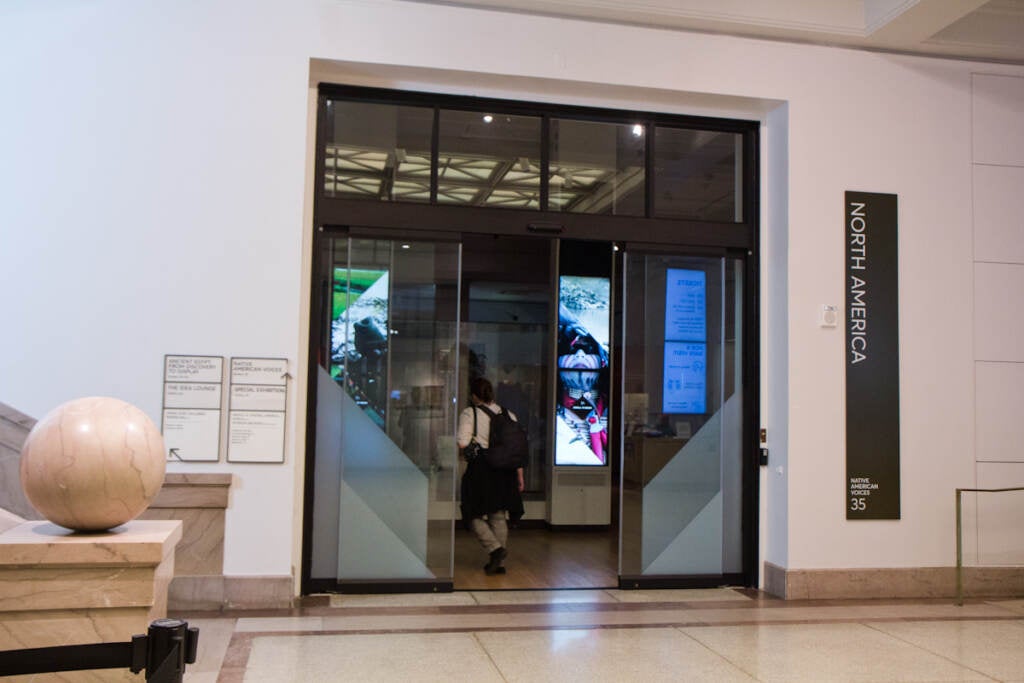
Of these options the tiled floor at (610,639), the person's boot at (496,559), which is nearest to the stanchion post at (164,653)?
the tiled floor at (610,639)

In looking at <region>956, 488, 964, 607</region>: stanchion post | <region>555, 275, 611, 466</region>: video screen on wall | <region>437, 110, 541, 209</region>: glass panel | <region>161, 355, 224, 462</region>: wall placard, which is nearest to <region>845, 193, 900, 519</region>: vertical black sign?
<region>956, 488, 964, 607</region>: stanchion post

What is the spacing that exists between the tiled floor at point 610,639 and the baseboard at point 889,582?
12 cm

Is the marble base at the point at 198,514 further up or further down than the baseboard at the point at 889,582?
further up

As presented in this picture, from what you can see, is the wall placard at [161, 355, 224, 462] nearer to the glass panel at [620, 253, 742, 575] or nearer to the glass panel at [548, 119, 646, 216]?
the glass panel at [548, 119, 646, 216]

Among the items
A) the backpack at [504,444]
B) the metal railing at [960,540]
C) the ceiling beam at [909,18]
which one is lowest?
the metal railing at [960,540]

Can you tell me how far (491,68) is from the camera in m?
6.88

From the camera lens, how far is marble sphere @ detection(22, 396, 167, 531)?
10.3ft

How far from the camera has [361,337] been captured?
6.96m

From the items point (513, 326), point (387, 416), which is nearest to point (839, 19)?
point (387, 416)

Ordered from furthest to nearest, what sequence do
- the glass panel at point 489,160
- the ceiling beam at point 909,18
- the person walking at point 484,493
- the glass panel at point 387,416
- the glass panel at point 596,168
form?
the person walking at point 484,493 < the glass panel at point 596,168 < the glass panel at point 489,160 < the glass panel at point 387,416 < the ceiling beam at point 909,18

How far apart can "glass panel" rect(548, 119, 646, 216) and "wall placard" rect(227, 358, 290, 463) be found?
8.14ft

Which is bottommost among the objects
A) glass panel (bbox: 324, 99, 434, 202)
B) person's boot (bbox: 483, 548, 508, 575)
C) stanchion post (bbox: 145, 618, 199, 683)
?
person's boot (bbox: 483, 548, 508, 575)

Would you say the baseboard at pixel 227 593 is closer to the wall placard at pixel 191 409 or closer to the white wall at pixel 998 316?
the wall placard at pixel 191 409

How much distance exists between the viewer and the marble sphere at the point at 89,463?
315 cm
